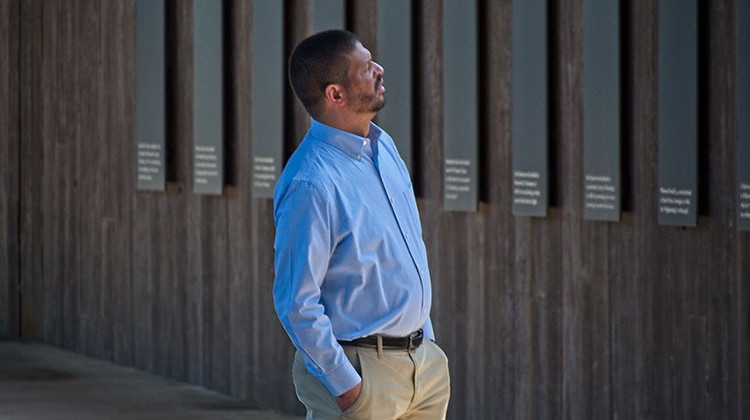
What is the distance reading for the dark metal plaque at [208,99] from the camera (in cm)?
824

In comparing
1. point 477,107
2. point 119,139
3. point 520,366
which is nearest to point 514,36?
point 477,107

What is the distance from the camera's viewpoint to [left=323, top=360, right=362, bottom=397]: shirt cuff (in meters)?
3.21

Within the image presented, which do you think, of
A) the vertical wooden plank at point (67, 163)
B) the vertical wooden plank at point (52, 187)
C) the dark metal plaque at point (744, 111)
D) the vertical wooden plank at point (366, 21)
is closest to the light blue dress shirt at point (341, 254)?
the dark metal plaque at point (744, 111)

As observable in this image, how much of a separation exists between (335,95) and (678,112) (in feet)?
8.42

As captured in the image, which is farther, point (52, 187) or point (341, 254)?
point (52, 187)

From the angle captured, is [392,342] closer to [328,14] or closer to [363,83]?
[363,83]

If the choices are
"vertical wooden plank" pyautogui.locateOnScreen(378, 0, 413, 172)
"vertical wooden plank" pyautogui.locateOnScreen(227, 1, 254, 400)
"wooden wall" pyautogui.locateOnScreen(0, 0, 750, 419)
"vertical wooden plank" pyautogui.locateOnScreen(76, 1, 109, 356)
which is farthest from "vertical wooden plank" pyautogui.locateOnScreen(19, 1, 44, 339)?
"vertical wooden plank" pyautogui.locateOnScreen(378, 0, 413, 172)

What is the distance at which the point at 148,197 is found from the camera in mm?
9031

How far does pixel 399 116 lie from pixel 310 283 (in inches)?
151

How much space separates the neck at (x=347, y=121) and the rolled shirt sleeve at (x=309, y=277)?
0.22 meters

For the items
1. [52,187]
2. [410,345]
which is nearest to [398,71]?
[410,345]

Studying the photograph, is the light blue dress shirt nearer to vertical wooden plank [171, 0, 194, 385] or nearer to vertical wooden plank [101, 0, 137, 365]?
vertical wooden plank [171, 0, 194, 385]

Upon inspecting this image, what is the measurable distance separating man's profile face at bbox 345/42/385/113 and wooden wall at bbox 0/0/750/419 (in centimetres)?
245

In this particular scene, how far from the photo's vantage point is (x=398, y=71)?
695 cm
